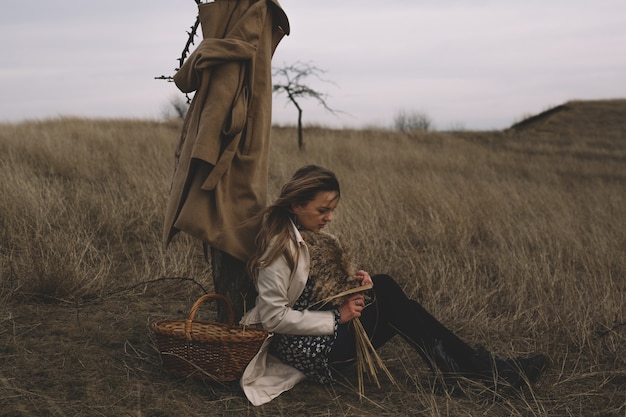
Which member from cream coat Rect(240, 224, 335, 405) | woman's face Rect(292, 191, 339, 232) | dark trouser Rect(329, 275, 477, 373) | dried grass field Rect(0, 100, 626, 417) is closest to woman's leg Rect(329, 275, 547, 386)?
dark trouser Rect(329, 275, 477, 373)

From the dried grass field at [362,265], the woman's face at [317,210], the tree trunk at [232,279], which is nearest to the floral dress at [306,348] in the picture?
the dried grass field at [362,265]

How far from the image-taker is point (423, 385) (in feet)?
11.2

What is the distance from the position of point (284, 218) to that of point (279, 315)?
0.46 m

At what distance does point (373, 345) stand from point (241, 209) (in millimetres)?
1023

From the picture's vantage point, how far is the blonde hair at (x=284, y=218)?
2.90m

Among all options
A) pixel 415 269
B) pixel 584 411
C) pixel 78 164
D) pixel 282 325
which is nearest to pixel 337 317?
pixel 282 325

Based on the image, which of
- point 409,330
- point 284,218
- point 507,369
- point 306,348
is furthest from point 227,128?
point 507,369

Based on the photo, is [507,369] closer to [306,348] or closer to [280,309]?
[306,348]

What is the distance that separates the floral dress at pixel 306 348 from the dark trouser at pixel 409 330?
0.10 metres

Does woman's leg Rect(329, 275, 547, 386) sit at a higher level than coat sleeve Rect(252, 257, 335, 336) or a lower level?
lower

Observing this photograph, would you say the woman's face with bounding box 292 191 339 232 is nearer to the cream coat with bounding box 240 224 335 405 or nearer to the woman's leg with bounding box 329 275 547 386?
the cream coat with bounding box 240 224 335 405

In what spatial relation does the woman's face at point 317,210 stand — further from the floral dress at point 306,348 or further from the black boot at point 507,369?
the black boot at point 507,369

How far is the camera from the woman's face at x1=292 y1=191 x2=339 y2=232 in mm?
3002

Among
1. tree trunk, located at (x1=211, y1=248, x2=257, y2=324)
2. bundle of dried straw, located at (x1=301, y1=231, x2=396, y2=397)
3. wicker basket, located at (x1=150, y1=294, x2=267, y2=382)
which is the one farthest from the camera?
tree trunk, located at (x1=211, y1=248, x2=257, y2=324)
